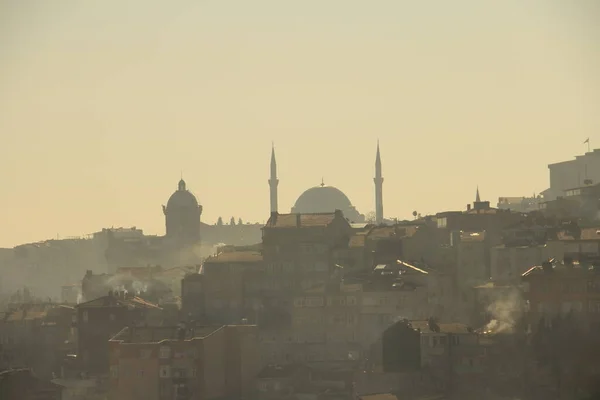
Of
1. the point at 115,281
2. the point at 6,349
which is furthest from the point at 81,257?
the point at 6,349

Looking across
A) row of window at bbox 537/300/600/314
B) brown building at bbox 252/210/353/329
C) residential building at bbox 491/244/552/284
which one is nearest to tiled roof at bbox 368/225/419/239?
brown building at bbox 252/210/353/329

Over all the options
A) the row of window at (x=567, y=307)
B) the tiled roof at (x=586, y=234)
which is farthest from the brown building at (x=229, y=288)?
the row of window at (x=567, y=307)

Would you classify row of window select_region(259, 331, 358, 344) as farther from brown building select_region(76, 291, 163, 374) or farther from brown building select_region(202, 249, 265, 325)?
brown building select_region(76, 291, 163, 374)

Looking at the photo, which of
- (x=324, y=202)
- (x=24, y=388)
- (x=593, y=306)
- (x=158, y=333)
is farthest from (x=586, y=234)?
(x=324, y=202)

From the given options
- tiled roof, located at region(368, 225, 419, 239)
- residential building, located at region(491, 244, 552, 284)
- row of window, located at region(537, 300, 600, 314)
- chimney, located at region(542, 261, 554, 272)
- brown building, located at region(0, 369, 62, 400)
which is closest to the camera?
brown building, located at region(0, 369, 62, 400)

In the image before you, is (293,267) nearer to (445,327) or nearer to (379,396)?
(445,327)

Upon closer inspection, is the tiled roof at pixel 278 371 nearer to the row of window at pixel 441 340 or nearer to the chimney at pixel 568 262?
the row of window at pixel 441 340
